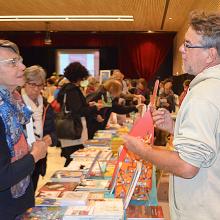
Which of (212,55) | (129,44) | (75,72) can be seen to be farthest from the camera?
(129,44)

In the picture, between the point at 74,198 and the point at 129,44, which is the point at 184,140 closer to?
the point at 74,198

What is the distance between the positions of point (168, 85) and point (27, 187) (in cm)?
705

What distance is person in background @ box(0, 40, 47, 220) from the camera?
Result: 1.53 meters

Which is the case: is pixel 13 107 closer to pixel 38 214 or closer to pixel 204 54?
pixel 38 214

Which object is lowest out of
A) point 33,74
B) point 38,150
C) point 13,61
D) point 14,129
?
point 38,150

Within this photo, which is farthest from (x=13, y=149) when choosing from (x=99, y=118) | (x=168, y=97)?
(x=168, y=97)

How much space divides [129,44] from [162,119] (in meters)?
11.8

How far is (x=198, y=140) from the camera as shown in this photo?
3.95 ft

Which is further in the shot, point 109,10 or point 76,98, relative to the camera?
point 109,10

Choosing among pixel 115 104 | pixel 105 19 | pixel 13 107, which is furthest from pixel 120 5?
pixel 13 107

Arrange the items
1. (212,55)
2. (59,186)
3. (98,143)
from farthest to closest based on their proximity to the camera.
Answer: (98,143) → (59,186) → (212,55)

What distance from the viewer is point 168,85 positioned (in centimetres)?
859

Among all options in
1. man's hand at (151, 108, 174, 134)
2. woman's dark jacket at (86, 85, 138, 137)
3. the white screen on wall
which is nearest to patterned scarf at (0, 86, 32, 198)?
man's hand at (151, 108, 174, 134)

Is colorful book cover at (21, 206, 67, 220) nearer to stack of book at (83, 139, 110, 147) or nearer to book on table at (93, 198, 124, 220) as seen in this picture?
book on table at (93, 198, 124, 220)
